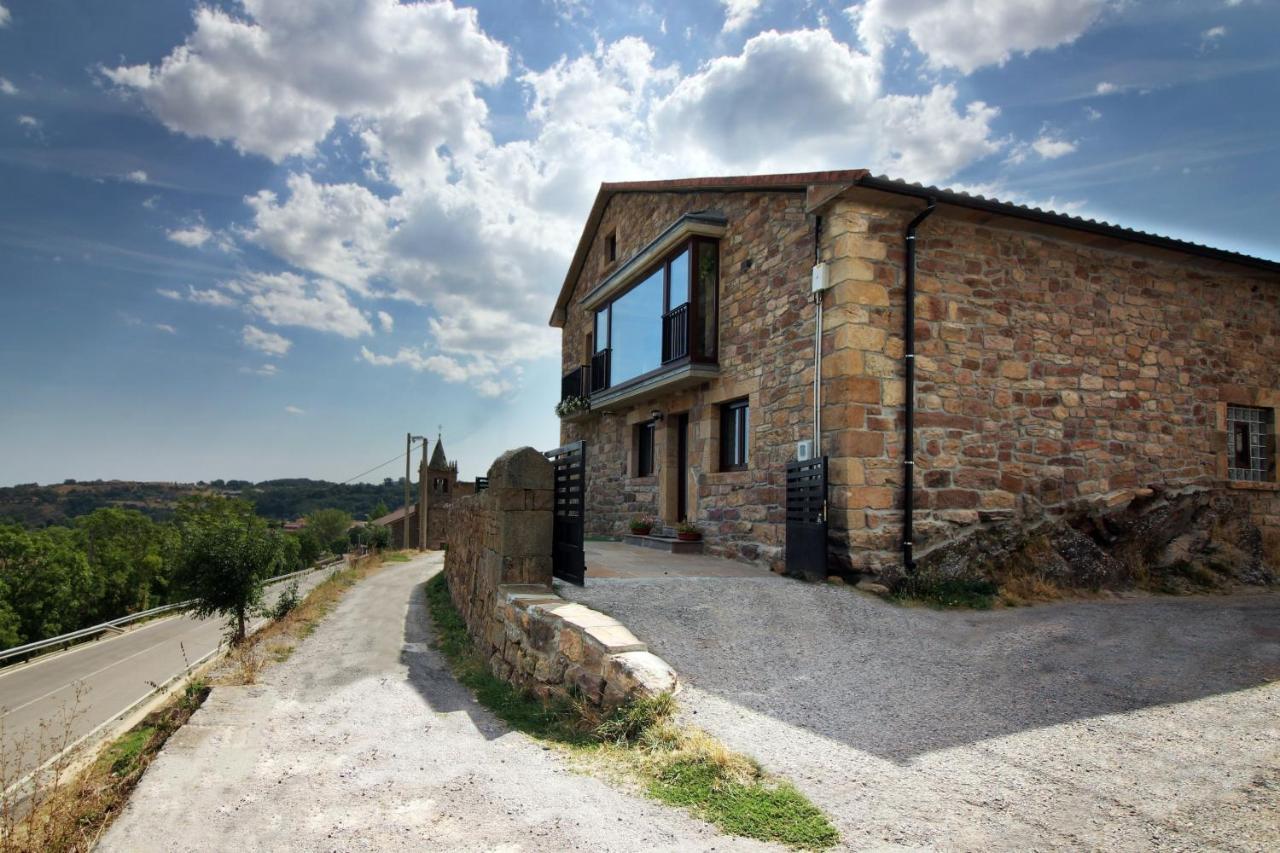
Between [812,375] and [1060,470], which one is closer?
[812,375]

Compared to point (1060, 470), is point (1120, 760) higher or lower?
lower

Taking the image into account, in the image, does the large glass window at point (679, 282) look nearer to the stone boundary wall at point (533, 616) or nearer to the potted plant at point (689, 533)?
the potted plant at point (689, 533)

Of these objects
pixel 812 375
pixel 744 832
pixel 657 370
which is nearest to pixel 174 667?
pixel 657 370

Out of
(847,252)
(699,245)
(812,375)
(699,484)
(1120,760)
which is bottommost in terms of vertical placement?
(1120,760)

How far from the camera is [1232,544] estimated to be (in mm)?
9742

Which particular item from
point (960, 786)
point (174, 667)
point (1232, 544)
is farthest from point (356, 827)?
point (174, 667)

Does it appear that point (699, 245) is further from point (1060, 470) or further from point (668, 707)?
point (668, 707)

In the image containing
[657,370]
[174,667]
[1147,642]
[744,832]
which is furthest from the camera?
[174,667]

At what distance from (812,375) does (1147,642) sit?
4.13 metres

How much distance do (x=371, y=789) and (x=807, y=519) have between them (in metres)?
5.61

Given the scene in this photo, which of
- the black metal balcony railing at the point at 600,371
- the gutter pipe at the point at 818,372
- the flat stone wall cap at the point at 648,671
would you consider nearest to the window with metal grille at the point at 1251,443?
the gutter pipe at the point at 818,372

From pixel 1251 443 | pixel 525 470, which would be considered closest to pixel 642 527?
pixel 525 470

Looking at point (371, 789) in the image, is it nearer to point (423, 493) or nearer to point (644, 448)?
point (644, 448)

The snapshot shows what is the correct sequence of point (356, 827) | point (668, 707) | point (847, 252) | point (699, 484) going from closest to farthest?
1. point (356, 827)
2. point (668, 707)
3. point (847, 252)
4. point (699, 484)
